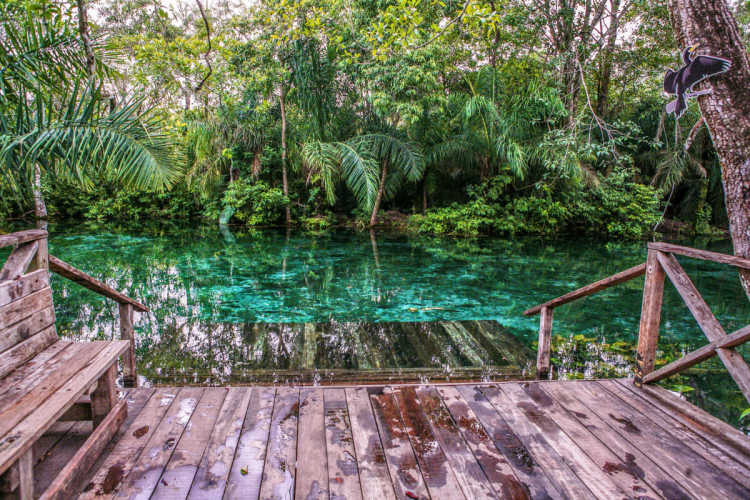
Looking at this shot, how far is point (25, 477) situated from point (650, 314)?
2.83m

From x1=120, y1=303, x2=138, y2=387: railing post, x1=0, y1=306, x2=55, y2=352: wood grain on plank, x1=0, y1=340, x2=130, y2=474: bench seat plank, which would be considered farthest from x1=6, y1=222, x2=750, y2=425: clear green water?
x1=0, y1=340, x2=130, y2=474: bench seat plank

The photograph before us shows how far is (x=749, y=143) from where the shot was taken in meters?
2.10

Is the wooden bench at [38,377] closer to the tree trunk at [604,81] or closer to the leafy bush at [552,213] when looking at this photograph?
the leafy bush at [552,213]

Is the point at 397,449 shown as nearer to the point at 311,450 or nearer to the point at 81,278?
the point at 311,450

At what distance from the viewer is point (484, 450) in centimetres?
192

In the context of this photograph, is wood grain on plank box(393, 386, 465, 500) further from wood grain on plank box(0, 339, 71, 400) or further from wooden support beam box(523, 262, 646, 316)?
wood grain on plank box(0, 339, 71, 400)

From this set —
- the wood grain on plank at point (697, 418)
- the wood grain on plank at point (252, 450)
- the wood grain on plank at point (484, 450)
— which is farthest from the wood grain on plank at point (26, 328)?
Answer: the wood grain on plank at point (697, 418)

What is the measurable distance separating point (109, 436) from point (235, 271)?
19.5ft

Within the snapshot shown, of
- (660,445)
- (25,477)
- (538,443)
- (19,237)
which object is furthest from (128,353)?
(660,445)

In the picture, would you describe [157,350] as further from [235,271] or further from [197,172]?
[197,172]

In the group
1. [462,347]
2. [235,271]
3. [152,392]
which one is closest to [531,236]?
[235,271]

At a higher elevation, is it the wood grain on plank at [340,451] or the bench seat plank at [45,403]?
the bench seat plank at [45,403]

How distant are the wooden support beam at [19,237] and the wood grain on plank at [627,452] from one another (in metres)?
2.60

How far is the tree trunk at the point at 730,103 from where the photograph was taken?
83.5 inches
